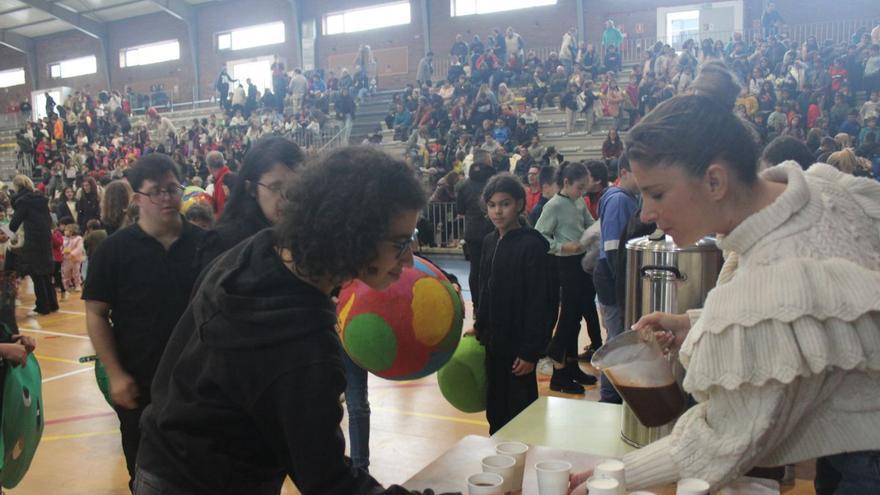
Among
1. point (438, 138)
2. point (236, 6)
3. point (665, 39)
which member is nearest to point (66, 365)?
point (438, 138)

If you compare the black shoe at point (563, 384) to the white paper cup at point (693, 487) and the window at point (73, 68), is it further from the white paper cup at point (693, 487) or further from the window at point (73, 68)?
the window at point (73, 68)

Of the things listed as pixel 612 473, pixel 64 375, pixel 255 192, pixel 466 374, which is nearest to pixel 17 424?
pixel 255 192

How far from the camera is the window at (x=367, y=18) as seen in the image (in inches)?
984

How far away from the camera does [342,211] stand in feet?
4.66

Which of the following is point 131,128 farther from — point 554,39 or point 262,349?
point 262,349

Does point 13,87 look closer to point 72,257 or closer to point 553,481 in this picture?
point 72,257

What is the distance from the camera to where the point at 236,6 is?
27281mm

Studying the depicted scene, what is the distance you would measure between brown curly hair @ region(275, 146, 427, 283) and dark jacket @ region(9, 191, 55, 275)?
8.79 meters

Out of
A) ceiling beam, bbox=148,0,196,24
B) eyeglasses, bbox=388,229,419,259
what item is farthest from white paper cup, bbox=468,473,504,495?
ceiling beam, bbox=148,0,196,24

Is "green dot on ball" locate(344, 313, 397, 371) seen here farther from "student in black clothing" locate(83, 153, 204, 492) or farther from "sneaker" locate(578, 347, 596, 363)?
"sneaker" locate(578, 347, 596, 363)

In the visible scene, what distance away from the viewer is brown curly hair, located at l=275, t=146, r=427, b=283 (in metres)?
1.42

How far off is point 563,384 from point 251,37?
82.5 ft

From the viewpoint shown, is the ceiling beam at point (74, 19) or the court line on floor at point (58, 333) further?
the ceiling beam at point (74, 19)

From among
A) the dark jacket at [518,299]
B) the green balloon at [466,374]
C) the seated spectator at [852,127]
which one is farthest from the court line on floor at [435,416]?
the seated spectator at [852,127]
